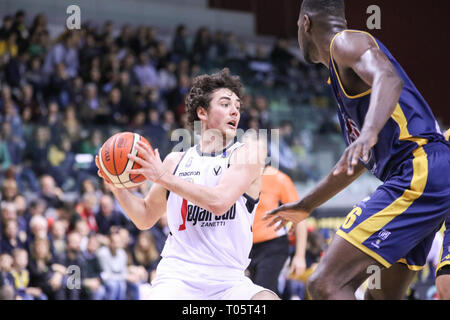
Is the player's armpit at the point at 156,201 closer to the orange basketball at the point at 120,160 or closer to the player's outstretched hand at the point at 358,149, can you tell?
the orange basketball at the point at 120,160

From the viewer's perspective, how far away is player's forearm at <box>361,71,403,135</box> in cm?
262

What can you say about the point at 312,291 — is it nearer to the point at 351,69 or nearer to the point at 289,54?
the point at 351,69

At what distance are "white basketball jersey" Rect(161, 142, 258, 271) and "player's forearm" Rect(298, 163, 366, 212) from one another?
421 millimetres

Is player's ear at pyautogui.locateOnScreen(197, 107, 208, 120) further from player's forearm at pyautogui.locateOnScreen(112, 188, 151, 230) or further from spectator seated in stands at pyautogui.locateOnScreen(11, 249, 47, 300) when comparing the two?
spectator seated in stands at pyautogui.locateOnScreen(11, 249, 47, 300)

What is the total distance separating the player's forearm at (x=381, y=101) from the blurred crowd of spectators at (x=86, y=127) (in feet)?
9.64

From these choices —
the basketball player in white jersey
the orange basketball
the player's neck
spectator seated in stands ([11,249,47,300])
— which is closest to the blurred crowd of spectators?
spectator seated in stands ([11,249,47,300])

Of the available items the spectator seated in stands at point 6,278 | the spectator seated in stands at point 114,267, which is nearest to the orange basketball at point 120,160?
the spectator seated in stands at point 6,278

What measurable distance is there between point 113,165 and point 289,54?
1221 cm

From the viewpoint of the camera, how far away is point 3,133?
8703 millimetres

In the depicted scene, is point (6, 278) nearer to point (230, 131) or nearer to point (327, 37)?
point (230, 131)

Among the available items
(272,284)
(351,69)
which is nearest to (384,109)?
(351,69)

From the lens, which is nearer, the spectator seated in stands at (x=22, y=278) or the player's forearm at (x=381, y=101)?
the player's forearm at (x=381, y=101)

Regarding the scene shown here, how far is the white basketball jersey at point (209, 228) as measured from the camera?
3.49 metres

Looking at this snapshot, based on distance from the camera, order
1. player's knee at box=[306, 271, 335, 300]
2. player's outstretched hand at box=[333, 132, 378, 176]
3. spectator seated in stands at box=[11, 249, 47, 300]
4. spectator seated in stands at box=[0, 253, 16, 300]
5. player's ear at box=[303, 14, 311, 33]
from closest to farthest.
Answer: player's outstretched hand at box=[333, 132, 378, 176], player's knee at box=[306, 271, 335, 300], player's ear at box=[303, 14, 311, 33], spectator seated in stands at box=[0, 253, 16, 300], spectator seated in stands at box=[11, 249, 47, 300]
